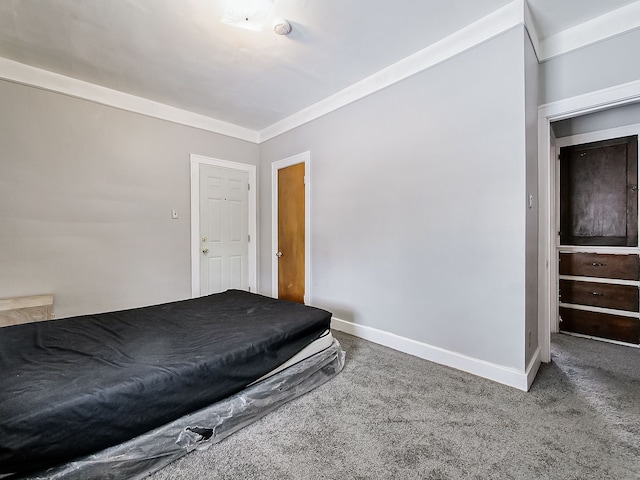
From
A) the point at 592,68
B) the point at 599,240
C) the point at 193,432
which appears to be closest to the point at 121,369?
the point at 193,432

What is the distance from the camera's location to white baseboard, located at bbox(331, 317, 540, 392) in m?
2.07

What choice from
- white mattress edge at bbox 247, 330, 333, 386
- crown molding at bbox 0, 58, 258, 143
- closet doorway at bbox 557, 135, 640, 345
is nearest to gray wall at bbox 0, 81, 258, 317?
crown molding at bbox 0, 58, 258, 143

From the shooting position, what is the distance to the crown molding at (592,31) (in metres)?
1.98

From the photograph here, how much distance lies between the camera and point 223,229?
398 centimetres

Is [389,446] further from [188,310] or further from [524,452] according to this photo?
[188,310]

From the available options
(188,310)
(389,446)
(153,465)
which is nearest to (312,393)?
(389,446)

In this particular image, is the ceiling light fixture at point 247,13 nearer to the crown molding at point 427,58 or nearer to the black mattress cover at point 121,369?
the crown molding at point 427,58

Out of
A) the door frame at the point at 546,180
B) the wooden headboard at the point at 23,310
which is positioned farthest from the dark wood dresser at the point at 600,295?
the wooden headboard at the point at 23,310

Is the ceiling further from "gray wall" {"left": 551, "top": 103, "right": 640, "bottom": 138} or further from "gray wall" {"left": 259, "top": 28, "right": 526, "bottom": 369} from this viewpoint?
"gray wall" {"left": 551, "top": 103, "right": 640, "bottom": 138}

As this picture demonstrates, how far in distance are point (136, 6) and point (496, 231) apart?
294 centimetres

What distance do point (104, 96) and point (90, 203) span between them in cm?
111

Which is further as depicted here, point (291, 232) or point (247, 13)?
point (291, 232)

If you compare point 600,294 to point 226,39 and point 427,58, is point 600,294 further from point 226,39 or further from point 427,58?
point 226,39

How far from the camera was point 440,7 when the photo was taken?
6.60ft
